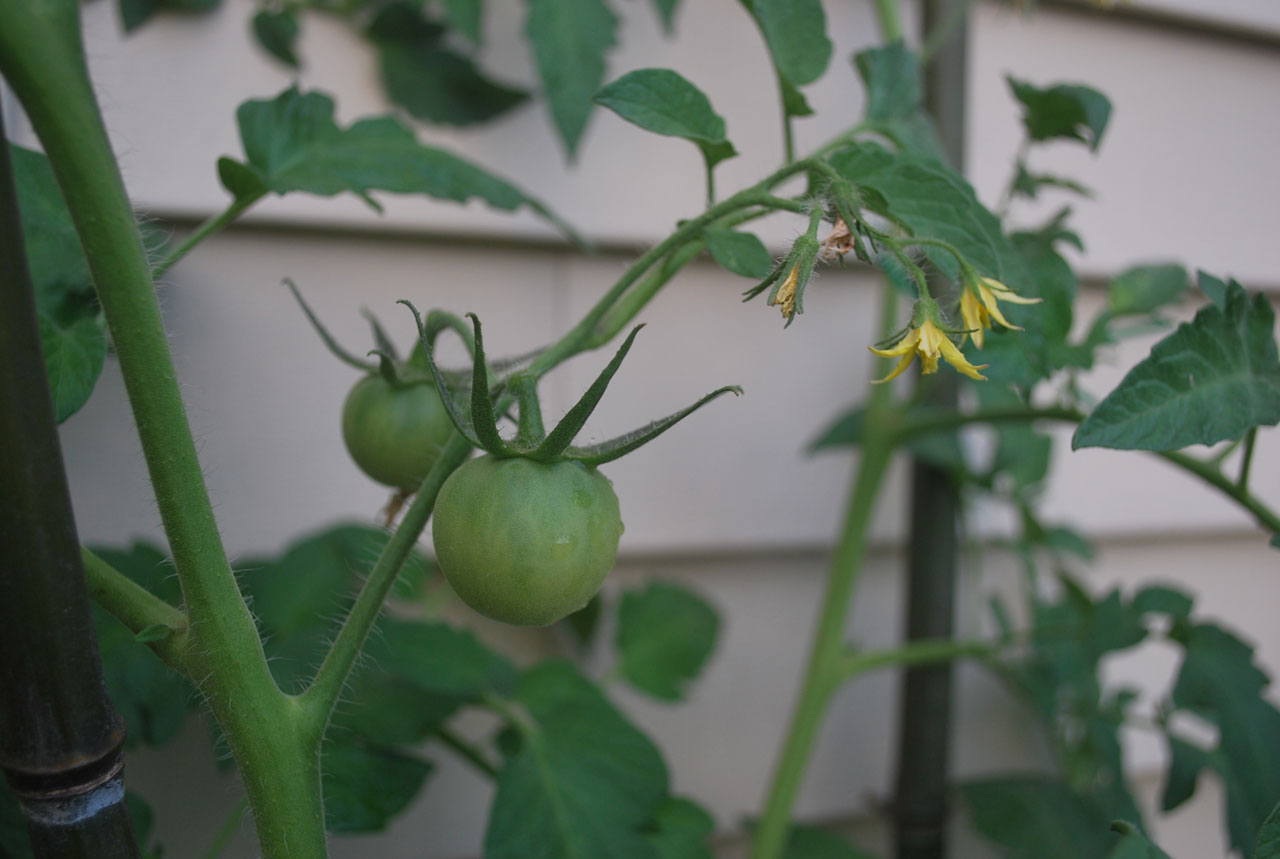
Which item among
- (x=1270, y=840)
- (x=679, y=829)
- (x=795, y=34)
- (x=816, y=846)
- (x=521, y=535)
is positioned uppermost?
(x=795, y=34)

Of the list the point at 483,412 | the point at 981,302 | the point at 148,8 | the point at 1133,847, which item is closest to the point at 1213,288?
the point at 981,302

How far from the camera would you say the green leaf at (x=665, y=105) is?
16.7 inches

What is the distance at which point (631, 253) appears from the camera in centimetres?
94

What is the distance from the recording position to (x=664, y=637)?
2.84ft

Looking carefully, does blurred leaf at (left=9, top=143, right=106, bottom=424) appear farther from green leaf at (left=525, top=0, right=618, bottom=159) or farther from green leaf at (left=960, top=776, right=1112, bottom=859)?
green leaf at (left=960, top=776, right=1112, bottom=859)

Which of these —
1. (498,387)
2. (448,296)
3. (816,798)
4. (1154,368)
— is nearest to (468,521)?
(498,387)

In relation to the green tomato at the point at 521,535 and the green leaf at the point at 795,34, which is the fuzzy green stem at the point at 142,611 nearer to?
the green tomato at the point at 521,535

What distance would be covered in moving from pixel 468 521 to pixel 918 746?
73 centimetres

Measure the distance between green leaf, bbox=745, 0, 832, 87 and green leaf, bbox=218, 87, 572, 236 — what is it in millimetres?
172

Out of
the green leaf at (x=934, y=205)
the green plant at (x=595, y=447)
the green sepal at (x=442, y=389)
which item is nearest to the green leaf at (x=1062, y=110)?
the green plant at (x=595, y=447)

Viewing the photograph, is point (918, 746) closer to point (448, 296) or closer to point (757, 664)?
point (757, 664)

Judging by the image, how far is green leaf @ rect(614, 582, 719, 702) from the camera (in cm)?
84

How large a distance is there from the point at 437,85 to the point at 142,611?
0.59m

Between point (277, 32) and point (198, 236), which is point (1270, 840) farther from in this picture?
point (277, 32)
